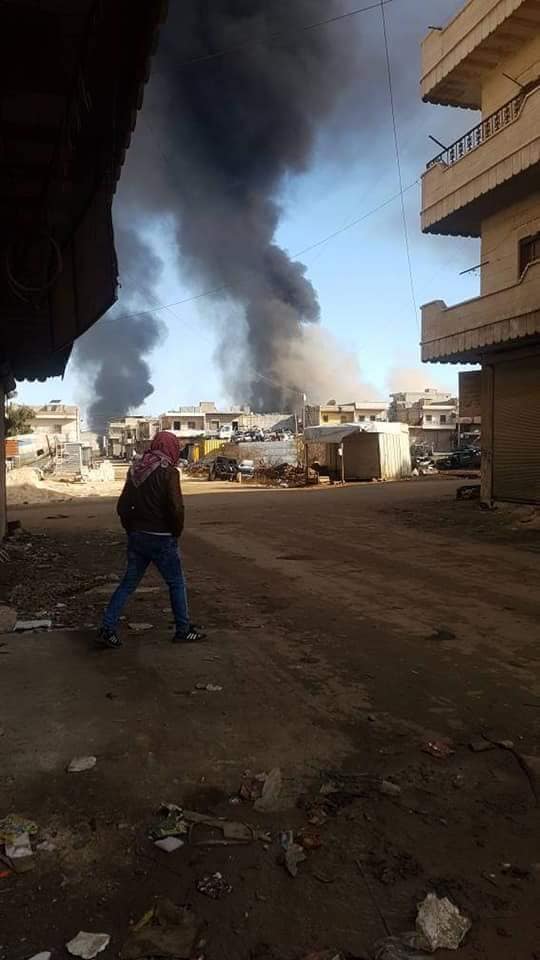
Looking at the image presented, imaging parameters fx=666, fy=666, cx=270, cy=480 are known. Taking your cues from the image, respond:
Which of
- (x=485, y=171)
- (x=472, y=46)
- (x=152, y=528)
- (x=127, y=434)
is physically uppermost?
(x=472, y=46)

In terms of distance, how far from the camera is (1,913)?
219 cm

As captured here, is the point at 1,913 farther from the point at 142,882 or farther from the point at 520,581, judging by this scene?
the point at 520,581

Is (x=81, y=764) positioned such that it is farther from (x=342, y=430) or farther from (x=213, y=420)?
(x=213, y=420)

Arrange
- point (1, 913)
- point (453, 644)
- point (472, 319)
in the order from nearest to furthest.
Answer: point (1, 913) → point (453, 644) → point (472, 319)

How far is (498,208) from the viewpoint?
51.8ft

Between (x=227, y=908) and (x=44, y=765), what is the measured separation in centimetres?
138

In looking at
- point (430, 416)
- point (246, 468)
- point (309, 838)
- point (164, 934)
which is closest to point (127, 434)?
point (430, 416)

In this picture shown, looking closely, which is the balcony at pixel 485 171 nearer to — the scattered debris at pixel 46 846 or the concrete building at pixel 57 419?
the scattered debris at pixel 46 846

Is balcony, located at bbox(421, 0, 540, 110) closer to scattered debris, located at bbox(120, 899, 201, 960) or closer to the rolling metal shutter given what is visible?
the rolling metal shutter

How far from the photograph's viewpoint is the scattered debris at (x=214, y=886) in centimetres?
229

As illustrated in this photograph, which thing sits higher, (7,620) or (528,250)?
(528,250)

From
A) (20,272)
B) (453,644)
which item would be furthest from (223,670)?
(20,272)

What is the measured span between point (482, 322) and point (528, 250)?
5.92ft

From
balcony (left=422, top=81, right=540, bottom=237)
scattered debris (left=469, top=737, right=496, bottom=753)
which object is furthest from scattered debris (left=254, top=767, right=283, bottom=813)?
balcony (left=422, top=81, right=540, bottom=237)
